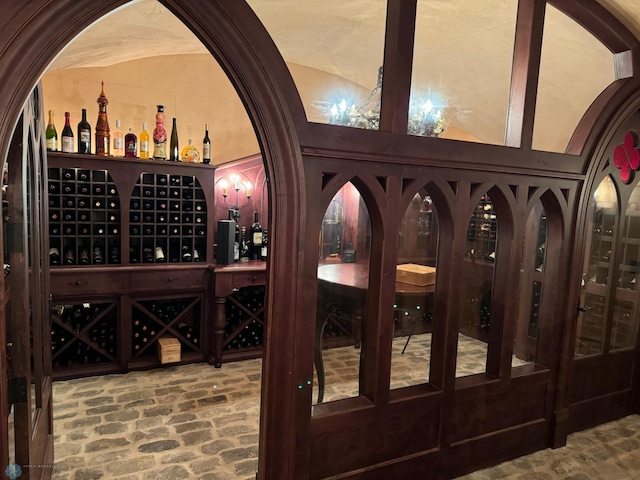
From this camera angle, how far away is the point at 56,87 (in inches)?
165

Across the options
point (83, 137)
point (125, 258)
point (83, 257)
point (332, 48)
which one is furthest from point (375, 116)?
point (83, 257)

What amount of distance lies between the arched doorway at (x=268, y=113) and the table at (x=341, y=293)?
39cm

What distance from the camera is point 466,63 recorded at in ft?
12.2

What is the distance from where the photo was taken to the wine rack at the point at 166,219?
3961 millimetres

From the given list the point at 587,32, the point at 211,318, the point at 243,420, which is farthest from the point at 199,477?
the point at 587,32

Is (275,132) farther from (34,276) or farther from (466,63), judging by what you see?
(466,63)

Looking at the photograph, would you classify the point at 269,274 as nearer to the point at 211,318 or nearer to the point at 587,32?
the point at 211,318

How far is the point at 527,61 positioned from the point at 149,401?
3542 millimetres

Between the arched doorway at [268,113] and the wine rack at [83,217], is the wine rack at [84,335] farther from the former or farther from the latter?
the arched doorway at [268,113]

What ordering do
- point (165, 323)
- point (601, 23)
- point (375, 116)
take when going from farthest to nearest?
point (165, 323) < point (601, 23) < point (375, 116)

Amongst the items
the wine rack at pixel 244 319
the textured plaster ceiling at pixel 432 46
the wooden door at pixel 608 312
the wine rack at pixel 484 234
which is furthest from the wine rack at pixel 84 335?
Answer: the wooden door at pixel 608 312

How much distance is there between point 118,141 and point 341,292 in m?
2.75

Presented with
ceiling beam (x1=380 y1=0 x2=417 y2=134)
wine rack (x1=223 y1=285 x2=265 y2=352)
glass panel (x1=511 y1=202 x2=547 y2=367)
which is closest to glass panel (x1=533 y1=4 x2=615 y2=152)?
glass panel (x1=511 y1=202 x2=547 y2=367)

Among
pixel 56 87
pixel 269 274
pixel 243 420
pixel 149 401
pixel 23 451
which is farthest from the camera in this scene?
pixel 56 87
